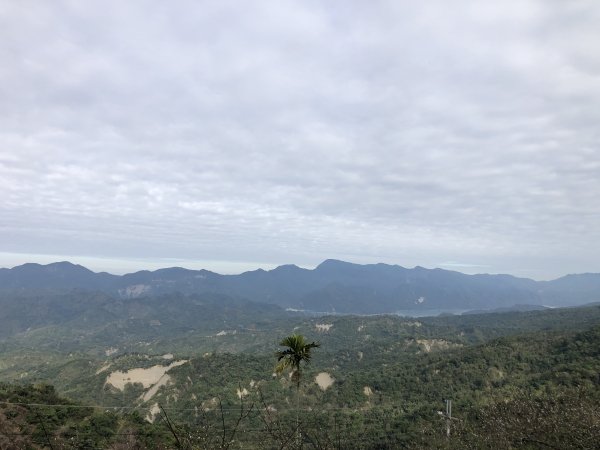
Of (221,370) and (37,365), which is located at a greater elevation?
(221,370)

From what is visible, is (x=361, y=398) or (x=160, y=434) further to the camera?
(x=361, y=398)

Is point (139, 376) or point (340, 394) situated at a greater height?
point (340, 394)

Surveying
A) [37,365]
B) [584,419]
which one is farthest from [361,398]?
[37,365]

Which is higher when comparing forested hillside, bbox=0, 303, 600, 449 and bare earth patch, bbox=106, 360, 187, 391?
forested hillside, bbox=0, 303, 600, 449

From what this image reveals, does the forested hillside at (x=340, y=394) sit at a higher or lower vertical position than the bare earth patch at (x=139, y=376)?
higher

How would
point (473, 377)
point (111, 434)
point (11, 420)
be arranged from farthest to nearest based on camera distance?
point (473, 377), point (111, 434), point (11, 420)

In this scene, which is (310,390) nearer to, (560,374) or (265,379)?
(265,379)

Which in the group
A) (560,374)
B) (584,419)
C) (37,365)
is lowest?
(37,365)

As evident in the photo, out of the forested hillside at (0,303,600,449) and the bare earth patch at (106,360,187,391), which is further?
the bare earth patch at (106,360,187,391)

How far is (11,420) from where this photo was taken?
42.8 m

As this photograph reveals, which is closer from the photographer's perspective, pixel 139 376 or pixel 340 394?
pixel 340 394

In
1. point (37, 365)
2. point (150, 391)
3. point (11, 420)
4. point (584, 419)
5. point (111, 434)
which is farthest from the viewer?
point (37, 365)

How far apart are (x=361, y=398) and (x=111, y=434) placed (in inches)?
2861

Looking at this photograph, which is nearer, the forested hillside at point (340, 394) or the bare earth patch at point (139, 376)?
the forested hillside at point (340, 394)
